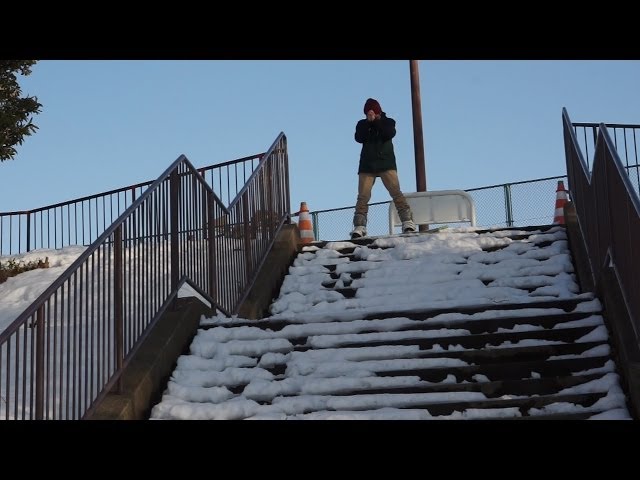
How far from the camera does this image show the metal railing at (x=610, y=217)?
684 centimetres

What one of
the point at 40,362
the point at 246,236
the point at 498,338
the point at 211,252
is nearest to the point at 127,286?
the point at 40,362

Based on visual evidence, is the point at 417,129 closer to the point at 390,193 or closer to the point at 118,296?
the point at 390,193

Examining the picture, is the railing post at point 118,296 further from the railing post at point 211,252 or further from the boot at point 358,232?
the boot at point 358,232

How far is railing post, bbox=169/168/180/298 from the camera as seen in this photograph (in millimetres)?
8703

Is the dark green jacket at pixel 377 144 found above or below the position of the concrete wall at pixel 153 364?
above

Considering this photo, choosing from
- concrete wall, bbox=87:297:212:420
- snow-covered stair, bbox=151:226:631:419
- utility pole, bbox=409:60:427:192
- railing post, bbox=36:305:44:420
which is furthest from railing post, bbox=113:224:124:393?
utility pole, bbox=409:60:427:192

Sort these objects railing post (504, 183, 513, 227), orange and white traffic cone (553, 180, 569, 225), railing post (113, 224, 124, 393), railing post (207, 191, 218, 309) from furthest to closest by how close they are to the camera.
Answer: railing post (504, 183, 513, 227)
orange and white traffic cone (553, 180, 569, 225)
railing post (207, 191, 218, 309)
railing post (113, 224, 124, 393)

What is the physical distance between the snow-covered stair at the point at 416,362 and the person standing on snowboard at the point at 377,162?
11.2 feet

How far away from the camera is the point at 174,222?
8930 mm

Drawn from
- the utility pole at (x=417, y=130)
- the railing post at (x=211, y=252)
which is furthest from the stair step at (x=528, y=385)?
the utility pole at (x=417, y=130)

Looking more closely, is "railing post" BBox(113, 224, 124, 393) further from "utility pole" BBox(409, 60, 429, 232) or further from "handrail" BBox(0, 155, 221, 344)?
"utility pole" BBox(409, 60, 429, 232)

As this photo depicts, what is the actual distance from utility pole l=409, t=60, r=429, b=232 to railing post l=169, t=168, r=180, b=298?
420 inches
